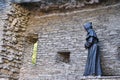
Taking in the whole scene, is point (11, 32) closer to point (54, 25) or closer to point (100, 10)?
point (54, 25)

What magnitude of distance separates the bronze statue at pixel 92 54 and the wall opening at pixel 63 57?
78 cm

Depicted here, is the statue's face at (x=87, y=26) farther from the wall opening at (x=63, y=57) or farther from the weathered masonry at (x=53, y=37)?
the wall opening at (x=63, y=57)

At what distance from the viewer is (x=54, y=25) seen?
6.81 m

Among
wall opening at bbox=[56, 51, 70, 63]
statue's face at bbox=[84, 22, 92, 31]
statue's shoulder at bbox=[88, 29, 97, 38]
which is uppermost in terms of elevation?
statue's face at bbox=[84, 22, 92, 31]

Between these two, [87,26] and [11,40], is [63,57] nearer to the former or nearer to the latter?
[87,26]

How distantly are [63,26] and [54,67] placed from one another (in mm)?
1075

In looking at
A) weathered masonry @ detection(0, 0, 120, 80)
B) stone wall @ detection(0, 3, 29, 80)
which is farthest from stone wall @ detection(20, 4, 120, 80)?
stone wall @ detection(0, 3, 29, 80)

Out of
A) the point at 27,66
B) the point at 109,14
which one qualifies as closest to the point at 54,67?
the point at 27,66

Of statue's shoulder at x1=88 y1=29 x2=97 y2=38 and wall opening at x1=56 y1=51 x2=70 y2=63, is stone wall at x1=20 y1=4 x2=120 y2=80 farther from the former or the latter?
statue's shoulder at x1=88 y1=29 x2=97 y2=38

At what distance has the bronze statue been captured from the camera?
18.2 feet

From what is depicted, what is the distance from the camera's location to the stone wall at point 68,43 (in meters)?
5.91

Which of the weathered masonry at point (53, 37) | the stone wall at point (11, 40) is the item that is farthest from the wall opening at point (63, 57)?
the stone wall at point (11, 40)

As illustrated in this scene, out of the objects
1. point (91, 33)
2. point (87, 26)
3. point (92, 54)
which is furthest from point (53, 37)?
point (92, 54)

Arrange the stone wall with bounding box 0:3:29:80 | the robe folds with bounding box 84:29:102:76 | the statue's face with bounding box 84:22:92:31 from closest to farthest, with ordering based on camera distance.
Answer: the robe folds with bounding box 84:29:102:76, the statue's face with bounding box 84:22:92:31, the stone wall with bounding box 0:3:29:80
